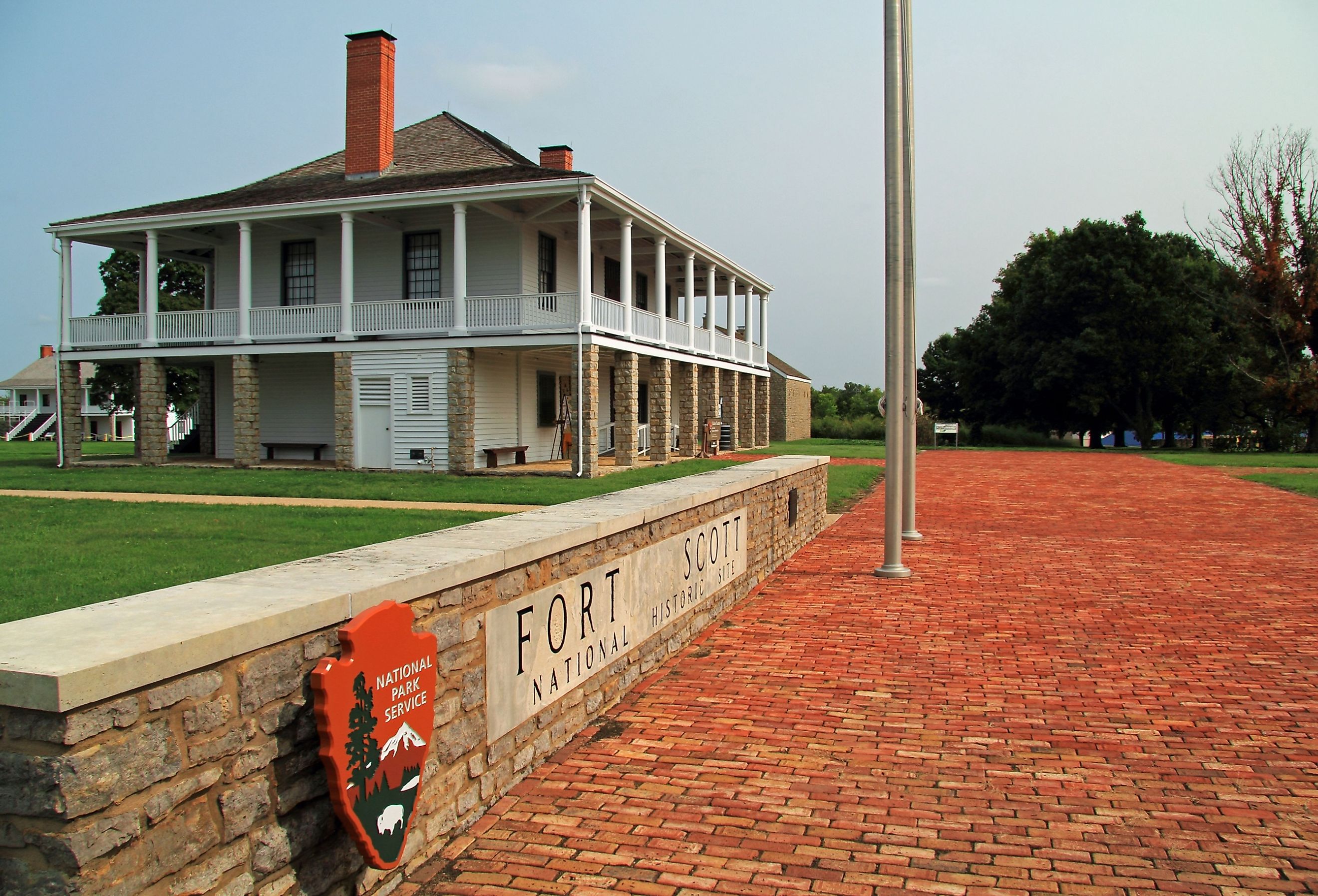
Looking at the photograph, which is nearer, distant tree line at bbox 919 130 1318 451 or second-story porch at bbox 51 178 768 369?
second-story porch at bbox 51 178 768 369

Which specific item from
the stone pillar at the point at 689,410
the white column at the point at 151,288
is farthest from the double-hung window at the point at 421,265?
the stone pillar at the point at 689,410

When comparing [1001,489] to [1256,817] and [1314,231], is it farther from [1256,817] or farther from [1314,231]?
[1314,231]

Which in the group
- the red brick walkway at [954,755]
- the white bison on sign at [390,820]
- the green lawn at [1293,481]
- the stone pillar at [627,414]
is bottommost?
the red brick walkway at [954,755]

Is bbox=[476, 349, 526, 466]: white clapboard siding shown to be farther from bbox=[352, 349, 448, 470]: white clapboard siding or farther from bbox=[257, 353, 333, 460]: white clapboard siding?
bbox=[257, 353, 333, 460]: white clapboard siding

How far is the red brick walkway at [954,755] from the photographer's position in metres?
3.65

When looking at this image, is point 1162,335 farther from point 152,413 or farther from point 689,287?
point 152,413

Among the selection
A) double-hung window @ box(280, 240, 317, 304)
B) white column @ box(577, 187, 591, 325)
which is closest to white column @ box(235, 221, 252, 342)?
double-hung window @ box(280, 240, 317, 304)

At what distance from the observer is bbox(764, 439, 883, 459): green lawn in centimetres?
3388

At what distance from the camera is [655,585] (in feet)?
20.9

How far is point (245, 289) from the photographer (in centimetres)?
2348

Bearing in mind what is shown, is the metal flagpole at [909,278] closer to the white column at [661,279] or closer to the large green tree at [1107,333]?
the white column at [661,279]

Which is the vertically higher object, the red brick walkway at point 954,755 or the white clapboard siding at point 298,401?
the white clapboard siding at point 298,401

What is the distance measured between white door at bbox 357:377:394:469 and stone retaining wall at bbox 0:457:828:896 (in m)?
18.8

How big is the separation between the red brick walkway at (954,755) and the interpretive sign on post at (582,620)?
354mm
